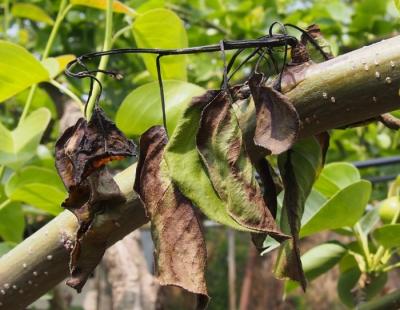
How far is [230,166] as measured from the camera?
0.31m

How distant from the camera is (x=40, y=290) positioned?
0.45m

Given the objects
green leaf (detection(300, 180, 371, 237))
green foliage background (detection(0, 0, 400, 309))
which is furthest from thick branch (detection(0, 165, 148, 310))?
green leaf (detection(300, 180, 371, 237))

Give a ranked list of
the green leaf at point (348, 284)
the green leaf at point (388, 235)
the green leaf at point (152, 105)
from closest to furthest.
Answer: the green leaf at point (152, 105), the green leaf at point (388, 235), the green leaf at point (348, 284)

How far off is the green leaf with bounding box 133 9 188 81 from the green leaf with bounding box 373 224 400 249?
22 centimetres

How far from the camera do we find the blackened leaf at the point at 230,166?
0.97 ft

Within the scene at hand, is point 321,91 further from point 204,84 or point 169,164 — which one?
point 204,84

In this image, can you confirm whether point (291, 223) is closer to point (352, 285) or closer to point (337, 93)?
point (337, 93)

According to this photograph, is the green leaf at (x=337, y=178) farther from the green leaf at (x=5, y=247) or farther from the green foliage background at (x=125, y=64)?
the green leaf at (x=5, y=247)

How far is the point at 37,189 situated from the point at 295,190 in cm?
31

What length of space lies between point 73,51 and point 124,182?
1102 millimetres

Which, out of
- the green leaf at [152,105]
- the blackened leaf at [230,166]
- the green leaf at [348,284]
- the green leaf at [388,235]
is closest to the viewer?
the blackened leaf at [230,166]

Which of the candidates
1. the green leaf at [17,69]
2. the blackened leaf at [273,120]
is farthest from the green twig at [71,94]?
the blackened leaf at [273,120]

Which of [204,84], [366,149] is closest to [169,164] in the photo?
[204,84]

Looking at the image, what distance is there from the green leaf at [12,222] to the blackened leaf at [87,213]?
392 mm
